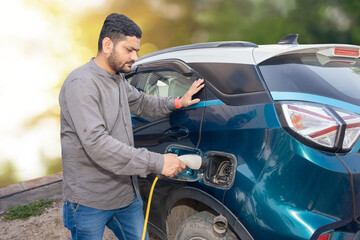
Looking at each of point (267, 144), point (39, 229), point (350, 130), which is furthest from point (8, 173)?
point (350, 130)

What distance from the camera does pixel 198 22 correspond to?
6.66 metres

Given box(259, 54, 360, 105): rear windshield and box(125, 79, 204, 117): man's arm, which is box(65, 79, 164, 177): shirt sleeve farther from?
box(259, 54, 360, 105): rear windshield

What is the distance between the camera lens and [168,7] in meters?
6.16

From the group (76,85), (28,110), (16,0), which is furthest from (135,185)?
(16,0)

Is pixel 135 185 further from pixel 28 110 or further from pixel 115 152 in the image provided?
pixel 28 110

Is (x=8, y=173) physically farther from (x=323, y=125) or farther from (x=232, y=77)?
(x=323, y=125)

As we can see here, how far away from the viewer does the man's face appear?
158cm

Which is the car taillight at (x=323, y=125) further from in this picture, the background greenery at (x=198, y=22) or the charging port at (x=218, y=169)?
the background greenery at (x=198, y=22)

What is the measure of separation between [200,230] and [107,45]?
3.90ft

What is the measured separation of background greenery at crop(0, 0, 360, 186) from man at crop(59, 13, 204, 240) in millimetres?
3266

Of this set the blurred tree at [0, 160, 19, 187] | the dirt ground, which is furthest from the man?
the blurred tree at [0, 160, 19, 187]

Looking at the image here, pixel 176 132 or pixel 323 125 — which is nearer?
pixel 323 125

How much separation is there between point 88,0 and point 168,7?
6.19 feet

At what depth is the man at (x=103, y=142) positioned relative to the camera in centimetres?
147
